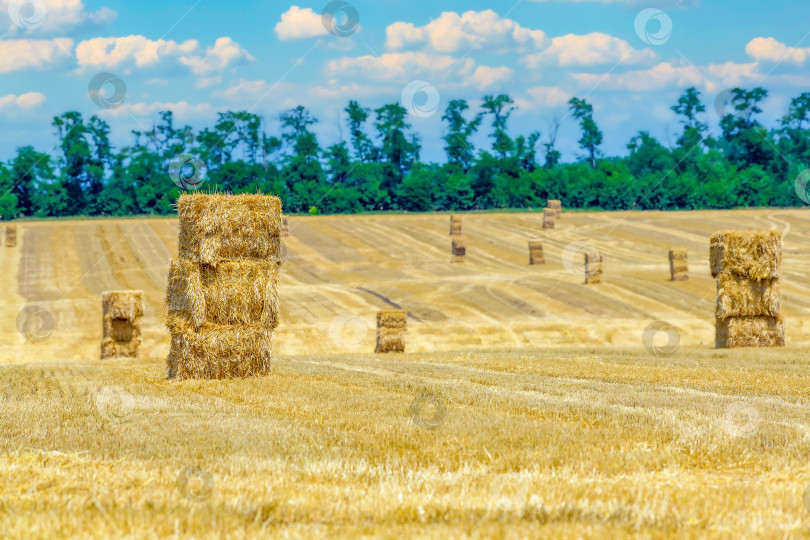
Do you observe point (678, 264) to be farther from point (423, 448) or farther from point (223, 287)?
point (423, 448)

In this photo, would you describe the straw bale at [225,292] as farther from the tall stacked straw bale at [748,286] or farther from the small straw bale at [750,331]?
the small straw bale at [750,331]

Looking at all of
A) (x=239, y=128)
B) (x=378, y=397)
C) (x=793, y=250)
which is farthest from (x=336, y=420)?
(x=239, y=128)

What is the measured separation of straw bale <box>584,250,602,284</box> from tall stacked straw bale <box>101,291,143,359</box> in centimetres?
2243

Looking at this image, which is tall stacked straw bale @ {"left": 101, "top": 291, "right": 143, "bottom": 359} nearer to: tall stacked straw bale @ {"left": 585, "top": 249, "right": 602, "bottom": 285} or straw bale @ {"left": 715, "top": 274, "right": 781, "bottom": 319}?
straw bale @ {"left": 715, "top": 274, "right": 781, "bottom": 319}

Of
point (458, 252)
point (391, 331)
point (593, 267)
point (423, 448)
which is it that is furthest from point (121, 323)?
point (458, 252)

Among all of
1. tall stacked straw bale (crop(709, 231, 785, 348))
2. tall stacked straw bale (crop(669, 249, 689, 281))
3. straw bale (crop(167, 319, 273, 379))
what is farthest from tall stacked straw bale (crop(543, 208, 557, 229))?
straw bale (crop(167, 319, 273, 379))

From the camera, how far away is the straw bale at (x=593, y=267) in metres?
43.8

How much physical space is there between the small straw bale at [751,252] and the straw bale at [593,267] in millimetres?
19240

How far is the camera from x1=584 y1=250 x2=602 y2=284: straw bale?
144 feet

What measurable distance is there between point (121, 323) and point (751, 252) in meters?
17.8

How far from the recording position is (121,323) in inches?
1113

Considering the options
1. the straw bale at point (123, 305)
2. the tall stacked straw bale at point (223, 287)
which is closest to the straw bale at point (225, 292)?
the tall stacked straw bale at point (223, 287)

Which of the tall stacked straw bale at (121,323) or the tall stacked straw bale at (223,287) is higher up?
the tall stacked straw bale at (223,287)

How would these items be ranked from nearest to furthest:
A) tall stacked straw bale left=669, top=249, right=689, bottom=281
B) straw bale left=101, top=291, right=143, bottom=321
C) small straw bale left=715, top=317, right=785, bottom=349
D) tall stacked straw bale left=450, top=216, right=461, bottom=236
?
small straw bale left=715, top=317, right=785, bottom=349 < straw bale left=101, top=291, right=143, bottom=321 < tall stacked straw bale left=669, top=249, right=689, bottom=281 < tall stacked straw bale left=450, top=216, right=461, bottom=236
